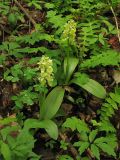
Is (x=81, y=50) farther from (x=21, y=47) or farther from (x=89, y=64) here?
(x=21, y=47)

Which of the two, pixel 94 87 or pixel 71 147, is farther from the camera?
pixel 94 87

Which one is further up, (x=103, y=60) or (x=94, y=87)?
(x=103, y=60)

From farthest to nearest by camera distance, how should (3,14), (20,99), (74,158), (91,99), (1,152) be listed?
1. (3,14)
2. (91,99)
3. (20,99)
4. (74,158)
5. (1,152)

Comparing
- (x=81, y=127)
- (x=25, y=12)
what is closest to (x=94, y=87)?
(x=81, y=127)

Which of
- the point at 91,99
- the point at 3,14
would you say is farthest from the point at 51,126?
the point at 3,14

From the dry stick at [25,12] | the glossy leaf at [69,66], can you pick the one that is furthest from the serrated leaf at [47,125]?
the dry stick at [25,12]

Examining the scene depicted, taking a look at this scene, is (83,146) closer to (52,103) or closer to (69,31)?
(52,103)

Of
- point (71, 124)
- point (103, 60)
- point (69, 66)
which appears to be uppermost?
point (103, 60)

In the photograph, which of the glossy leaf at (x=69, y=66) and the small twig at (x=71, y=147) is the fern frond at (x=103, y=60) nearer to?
the glossy leaf at (x=69, y=66)
